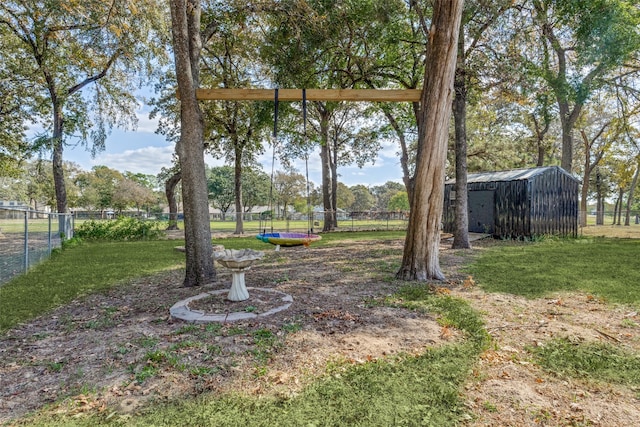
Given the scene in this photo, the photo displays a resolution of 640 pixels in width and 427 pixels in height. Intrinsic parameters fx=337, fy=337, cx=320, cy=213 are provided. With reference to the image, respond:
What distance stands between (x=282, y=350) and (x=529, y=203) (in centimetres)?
1206

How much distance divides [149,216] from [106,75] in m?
6.14

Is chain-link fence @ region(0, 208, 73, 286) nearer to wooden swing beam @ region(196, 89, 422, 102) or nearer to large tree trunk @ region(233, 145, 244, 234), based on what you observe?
wooden swing beam @ region(196, 89, 422, 102)


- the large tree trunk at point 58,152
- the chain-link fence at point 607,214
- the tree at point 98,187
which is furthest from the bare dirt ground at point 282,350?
the tree at point 98,187

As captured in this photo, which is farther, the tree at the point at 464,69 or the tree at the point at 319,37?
the tree at the point at 464,69

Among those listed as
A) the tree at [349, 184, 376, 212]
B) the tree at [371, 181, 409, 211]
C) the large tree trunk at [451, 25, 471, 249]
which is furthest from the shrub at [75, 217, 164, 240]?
the tree at [371, 181, 409, 211]

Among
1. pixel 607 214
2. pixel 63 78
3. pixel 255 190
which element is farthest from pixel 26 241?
pixel 255 190

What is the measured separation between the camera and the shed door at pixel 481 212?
44.0ft

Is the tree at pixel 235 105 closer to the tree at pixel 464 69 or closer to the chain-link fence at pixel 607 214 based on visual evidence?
the tree at pixel 464 69

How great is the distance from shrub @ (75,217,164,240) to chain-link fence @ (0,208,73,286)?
531cm

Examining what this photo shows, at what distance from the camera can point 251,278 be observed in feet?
19.5

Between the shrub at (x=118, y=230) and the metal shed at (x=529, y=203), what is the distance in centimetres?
1415

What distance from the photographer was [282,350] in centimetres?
289

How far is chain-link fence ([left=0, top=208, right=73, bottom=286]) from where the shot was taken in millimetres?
5812

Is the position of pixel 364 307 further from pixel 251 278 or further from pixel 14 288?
pixel 14 288
